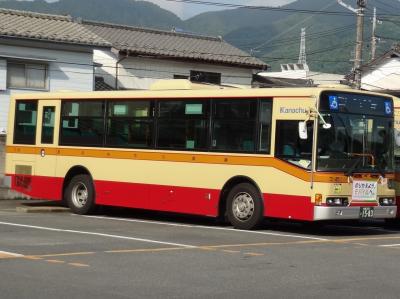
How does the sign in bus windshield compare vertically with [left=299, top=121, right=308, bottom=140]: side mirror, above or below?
above

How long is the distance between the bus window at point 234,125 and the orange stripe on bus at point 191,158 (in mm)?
223

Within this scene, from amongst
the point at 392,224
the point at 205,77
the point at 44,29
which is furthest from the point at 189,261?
the point at 205,77

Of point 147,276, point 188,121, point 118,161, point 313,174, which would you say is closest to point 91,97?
point 118,161

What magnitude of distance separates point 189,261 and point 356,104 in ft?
19.9

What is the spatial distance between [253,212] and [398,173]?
11.2 feet

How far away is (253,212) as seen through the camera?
50.3ft

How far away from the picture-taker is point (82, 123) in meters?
18.5

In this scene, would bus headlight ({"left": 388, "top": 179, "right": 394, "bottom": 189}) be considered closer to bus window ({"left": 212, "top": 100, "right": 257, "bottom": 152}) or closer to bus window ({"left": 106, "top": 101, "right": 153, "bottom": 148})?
bus window ({"left": 212, "top": 100, "right": 257, "bottom": 152})

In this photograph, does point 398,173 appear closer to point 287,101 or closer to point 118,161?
point 287,101

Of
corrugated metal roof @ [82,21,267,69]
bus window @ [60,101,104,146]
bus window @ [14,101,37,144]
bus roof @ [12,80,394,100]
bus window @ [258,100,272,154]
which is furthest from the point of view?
corrugated metal roof @ [82,21,267,69]

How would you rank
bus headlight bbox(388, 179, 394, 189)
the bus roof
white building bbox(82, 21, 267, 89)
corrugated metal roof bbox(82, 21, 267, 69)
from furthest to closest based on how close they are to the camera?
corrugated metal roof bbox(82, 21, 267, 69), white building bbox(82, 21, 267, 89), bus headlight bbox(388, 179, 394, 189), the bus roof

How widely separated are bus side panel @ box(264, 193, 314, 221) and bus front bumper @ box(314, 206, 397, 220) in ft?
0.55

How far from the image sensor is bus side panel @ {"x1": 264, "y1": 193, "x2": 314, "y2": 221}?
1452 cm

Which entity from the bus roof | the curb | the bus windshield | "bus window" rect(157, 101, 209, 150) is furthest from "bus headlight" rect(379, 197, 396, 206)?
the curb
